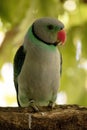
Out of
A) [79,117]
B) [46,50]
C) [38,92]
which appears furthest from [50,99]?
[79,117]

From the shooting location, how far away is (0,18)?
1.41 m

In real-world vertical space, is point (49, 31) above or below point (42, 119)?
above

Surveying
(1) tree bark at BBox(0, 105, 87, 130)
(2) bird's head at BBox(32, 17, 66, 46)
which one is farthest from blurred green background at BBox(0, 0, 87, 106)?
(1) tree bark at BBox(0, 105, 87, 130)

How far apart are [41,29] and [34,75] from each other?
0.45 feet

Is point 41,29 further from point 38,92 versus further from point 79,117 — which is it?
point 79,117

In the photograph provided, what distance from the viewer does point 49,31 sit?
1395mm

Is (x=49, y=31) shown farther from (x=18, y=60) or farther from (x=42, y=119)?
(x=42, y=119)

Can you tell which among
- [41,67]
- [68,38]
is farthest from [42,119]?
[68,38]

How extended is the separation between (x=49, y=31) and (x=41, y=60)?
89 millimetres

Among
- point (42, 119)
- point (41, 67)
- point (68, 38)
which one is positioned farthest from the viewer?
point (68, 38)

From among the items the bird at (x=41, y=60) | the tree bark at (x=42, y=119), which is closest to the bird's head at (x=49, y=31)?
the bird at (x=41, y=60)

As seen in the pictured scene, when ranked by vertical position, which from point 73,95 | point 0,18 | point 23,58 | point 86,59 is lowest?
point 73,95

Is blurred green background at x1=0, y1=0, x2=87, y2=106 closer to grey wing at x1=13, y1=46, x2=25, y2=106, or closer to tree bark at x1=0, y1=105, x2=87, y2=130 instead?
grey wing at x1=13, y1=46, x2=25, y2=106

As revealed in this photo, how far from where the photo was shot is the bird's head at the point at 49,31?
54.1 inches
